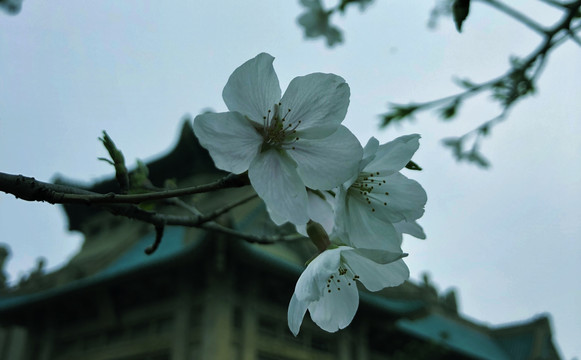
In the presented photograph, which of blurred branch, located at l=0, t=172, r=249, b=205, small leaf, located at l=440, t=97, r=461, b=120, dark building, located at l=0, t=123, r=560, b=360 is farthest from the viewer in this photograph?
dark building, located at l=0, t=123, r=560, b=360

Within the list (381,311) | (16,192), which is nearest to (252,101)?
(16,192)

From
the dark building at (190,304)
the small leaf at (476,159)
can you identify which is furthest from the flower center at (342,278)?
the dark building at (190,304)

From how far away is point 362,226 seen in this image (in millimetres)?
790

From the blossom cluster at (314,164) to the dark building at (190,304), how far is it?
606 cm

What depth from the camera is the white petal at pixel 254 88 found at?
0.76m

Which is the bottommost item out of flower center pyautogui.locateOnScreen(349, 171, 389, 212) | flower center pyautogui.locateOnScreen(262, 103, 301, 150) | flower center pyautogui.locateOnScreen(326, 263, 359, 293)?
flower center pyautogui.locateOnScreen(326, 263, 359, 293)

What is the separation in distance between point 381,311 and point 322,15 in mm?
8129

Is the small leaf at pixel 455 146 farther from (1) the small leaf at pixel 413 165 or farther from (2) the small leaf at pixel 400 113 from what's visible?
(1) the small leaf at pixel 413 165

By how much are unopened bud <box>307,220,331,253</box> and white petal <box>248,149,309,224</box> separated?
4.7 inches

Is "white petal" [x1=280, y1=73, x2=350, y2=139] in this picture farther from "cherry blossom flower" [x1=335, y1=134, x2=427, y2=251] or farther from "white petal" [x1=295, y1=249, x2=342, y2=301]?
"white petal" [x1=295, y1=249, x2=342, y2=301]

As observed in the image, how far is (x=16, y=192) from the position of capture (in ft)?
2.24

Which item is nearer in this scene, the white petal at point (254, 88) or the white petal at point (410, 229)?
the white petal at point (254, 88)

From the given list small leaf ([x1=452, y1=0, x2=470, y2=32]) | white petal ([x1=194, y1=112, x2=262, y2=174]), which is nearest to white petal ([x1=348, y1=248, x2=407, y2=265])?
white petal ([x1=194, y1=112, x2=262, y2=174])

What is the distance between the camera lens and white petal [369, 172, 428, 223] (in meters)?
0.82
